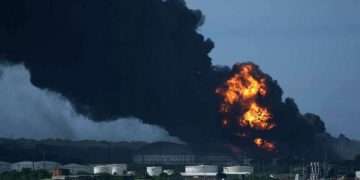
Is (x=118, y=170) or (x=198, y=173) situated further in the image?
(x=198, y=173)

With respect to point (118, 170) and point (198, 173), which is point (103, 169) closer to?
point (118, 170)

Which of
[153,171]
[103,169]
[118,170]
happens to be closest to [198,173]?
[153,171]

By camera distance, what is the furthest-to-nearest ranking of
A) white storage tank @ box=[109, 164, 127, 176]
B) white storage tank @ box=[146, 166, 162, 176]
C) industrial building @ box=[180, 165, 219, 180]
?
white storage tank @ box=[146, 166, 162, 176] < white storage tank @ box=[109, 164, 127, 176] < industrial building @ box=[180, 165, 219, 180]

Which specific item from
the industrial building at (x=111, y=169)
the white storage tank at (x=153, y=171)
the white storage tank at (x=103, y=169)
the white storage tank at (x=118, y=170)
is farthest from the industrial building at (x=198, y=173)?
the white storage tank at (x=103, y=169)

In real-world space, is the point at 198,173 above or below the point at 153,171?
below

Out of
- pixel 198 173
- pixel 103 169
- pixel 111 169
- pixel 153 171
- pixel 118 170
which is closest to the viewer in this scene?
pixel 103 169

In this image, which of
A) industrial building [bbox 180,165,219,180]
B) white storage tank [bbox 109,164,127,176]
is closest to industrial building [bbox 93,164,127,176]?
white storage tank [bbox 109,164,127,176]

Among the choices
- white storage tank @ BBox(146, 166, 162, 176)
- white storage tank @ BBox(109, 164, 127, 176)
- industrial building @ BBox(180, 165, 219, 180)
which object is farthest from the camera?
white storage tank @ BBox(146, 166, 162, 176)

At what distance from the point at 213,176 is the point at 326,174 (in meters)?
12.9

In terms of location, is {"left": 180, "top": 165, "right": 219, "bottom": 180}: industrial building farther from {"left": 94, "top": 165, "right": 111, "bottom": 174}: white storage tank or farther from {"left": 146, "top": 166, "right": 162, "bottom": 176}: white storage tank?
{"left": 94, "top": 165, "right": 111, "bottom": 174}: white storage tank

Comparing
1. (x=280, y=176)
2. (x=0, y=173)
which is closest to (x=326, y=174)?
(x=280, y=176)

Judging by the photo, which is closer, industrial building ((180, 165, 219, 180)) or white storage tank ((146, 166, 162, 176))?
industrial building ((180, 165, 219, 180))

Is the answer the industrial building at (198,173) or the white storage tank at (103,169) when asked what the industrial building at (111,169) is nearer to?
the white storage tank at (103,169)

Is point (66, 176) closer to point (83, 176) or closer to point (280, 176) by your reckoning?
point (83, 176)
